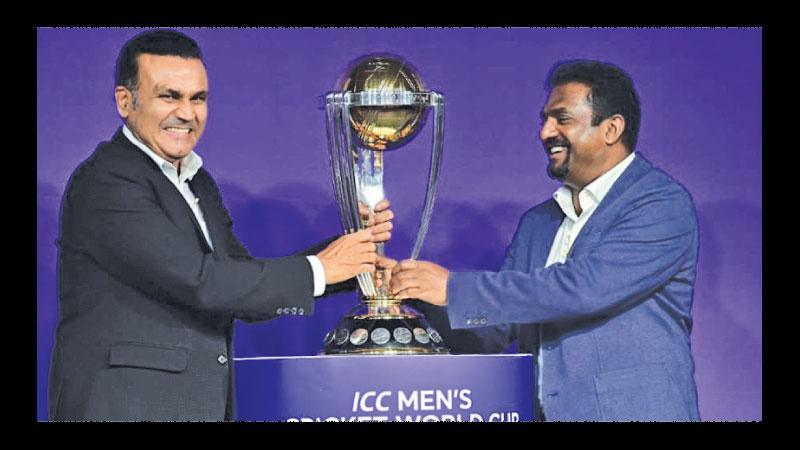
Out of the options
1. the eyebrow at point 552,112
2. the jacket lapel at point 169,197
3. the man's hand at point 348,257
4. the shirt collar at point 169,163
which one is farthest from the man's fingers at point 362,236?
the eyebrow at point 552,112

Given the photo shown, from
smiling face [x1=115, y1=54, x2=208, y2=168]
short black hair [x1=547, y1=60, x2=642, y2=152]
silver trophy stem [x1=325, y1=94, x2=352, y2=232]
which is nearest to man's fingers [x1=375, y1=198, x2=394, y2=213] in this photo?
silver trophy stem [x1=325, y1=94, x2=352, y2=232]

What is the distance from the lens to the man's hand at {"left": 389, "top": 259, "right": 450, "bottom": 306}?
580 centimetres

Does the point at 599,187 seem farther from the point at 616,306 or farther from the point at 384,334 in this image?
the point at 384,334

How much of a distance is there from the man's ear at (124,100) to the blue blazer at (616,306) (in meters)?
1.11

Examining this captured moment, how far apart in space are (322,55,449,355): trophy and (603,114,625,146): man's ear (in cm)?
57

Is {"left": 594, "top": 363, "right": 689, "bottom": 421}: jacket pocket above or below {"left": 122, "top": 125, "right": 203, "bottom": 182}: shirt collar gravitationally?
below

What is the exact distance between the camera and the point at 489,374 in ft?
18.5

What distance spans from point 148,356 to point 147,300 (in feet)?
0.57

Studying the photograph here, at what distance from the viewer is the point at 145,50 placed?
19.0 feet

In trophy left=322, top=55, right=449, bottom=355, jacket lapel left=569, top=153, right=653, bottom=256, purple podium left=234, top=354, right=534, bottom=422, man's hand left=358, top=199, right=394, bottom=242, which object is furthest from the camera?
jacket lapel left=569, top=153, right=653, bottom=256

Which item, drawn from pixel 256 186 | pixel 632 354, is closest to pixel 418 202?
pixel 256 186

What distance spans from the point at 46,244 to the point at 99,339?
1.82ft

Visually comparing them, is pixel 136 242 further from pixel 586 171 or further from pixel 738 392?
pixel 738 392

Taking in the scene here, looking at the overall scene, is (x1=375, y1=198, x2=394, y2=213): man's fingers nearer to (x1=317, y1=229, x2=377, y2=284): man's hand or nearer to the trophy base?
(x1=317, y1=229, x2=377, y2=284): man's hand
